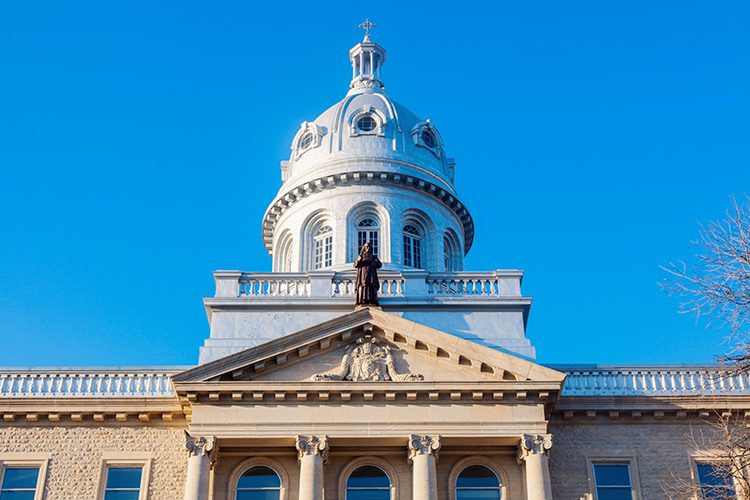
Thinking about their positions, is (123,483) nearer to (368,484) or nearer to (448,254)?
(368,484)

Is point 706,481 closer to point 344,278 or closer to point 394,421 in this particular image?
point 394,421

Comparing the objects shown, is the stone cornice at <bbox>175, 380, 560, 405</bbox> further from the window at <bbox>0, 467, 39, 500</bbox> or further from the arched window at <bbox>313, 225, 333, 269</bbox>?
the arched window at <bbox>313, 225, 333, 269</bbox>

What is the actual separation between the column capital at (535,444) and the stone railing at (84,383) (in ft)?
32.7

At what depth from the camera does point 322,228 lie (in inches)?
1672

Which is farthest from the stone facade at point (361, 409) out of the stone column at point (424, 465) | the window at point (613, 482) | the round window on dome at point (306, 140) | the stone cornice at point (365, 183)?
the round window on dome at point (306, 140)

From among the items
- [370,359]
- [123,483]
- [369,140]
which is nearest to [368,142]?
[369,140]

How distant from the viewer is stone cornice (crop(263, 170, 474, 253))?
42.2m

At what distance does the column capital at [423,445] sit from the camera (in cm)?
2894

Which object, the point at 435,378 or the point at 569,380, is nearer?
the point at 435,378

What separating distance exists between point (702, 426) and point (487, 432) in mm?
6581

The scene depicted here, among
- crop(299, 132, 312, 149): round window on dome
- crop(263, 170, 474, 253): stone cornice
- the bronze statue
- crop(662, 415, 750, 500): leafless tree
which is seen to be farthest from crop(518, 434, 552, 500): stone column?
crop(299, 132, 312, 149): round window on dome

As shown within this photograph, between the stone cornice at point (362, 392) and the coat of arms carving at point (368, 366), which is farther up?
the coat of arms carving at point (368, 366)

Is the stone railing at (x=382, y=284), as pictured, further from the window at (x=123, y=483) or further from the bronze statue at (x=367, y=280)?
the window at (x=123, y=483)

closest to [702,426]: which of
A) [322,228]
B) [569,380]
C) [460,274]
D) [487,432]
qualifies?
[569,380]
